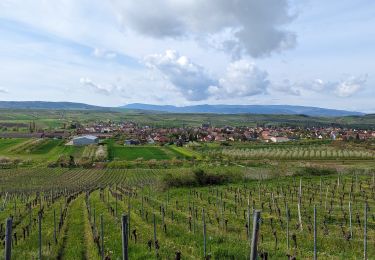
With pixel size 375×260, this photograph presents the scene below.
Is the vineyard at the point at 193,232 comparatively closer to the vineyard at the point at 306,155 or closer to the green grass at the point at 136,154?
the vineyard at the point at 306,155

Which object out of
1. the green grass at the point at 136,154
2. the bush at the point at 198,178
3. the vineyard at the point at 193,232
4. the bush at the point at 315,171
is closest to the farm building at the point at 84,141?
the green grass at the point at 136,154

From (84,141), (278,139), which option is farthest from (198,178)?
(278,139)

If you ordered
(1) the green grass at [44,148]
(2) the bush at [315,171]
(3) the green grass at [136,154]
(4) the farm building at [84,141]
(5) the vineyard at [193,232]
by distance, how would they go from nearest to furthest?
(5) the vineyard at [193,232]
(2) the bush at [315,171]
(3) the green grass at [136,154]
(1) the green grass at [44,148]
(4) the farm building at [84,141]

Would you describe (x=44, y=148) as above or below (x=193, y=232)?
below

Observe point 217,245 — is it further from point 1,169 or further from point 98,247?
point 1,169

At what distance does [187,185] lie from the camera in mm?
40688

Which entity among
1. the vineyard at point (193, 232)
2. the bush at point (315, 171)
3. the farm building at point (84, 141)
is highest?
the vineyard at point (193, 232)

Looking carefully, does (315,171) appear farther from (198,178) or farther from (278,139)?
(278,139)

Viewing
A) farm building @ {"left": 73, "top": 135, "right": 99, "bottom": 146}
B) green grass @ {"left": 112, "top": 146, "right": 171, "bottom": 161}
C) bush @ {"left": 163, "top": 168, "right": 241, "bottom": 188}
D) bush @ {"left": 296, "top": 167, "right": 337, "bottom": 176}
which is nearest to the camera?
bush @ {"left": 163, "top": 168, "right": 241, "bottom": 188}

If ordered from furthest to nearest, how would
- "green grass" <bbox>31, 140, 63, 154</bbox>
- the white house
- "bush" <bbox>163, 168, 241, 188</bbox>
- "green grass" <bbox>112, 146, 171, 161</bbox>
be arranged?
the white house < "green grass" <bbox>31, 140, 63, 154</bbox> < "green grass" <bbox>112, 146, 171, 161</bbox> < "bush" <bbox>163, 168, 241, 188</bbox>

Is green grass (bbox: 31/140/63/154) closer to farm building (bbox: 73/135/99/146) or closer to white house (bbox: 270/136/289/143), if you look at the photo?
farm building (bbox: 73/135/99/146)

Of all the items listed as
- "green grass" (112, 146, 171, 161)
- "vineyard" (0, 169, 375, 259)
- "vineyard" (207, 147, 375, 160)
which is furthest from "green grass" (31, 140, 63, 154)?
"vineyard" (0, 169, 375, 259)

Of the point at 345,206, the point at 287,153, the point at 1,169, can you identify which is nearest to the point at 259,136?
the point at 287,153

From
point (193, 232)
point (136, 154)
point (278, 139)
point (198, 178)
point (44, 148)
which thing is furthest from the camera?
point (278, 139)
